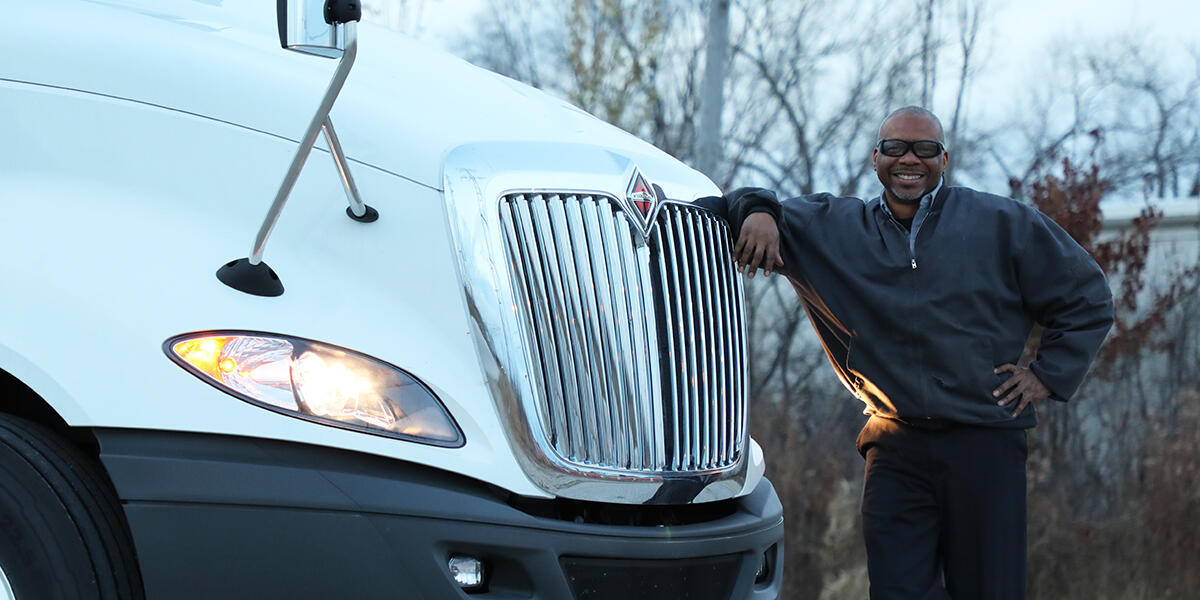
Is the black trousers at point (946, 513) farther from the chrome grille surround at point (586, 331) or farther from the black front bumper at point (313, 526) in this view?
the black front bumper at point (313, 526)

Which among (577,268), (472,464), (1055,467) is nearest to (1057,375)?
(577,268)

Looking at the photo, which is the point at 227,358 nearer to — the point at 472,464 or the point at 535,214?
the point at 472,464

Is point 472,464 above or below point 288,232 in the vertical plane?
below

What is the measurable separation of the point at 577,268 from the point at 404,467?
621mm

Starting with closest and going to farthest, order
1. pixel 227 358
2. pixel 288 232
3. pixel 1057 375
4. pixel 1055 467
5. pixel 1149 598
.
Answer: pixel 227 358
pixel 288 232
pixel 1057 375
pixel 1149 598
pixel 1055 467

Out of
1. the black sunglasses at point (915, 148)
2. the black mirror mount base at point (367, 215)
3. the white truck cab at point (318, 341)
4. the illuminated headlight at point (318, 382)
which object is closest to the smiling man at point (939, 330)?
the black sunglasses at point (915, 148)

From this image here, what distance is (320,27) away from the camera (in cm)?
238

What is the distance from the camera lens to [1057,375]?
11.5ft

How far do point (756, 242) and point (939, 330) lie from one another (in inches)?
24.6

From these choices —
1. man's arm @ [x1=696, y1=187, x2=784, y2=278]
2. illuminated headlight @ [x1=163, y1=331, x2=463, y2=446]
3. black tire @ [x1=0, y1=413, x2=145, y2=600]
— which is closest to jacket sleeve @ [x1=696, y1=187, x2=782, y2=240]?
man's arm @ [x1=696, y1=187, x2=784, y2=278]

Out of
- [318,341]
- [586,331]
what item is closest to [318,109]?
[318,341]

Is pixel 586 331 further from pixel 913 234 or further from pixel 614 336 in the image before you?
pixel 913 234

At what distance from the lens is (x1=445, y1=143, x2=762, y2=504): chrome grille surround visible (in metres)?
2.62

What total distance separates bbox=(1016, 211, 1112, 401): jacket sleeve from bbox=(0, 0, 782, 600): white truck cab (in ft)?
3.92
